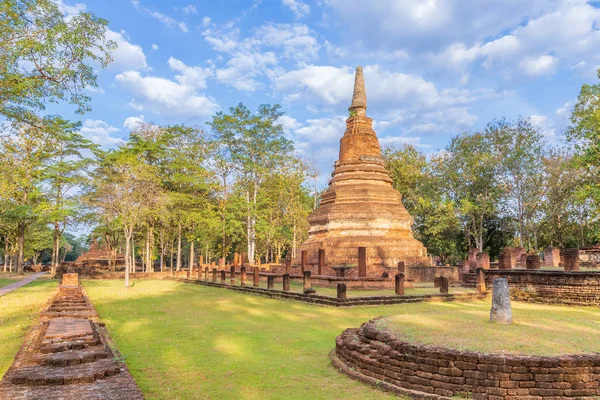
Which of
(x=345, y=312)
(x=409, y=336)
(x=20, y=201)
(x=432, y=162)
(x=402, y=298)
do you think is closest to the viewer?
(x=409, y=336)

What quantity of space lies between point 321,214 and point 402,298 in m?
11.3

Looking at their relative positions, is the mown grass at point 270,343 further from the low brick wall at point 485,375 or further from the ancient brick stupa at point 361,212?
the ancient brick stupa at point 361,212

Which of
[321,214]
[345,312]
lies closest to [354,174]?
[321,214]

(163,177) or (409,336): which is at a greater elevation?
(163,177)

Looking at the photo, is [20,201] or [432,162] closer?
[20,201]

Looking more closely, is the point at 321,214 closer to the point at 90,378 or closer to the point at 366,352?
the point at 366,352

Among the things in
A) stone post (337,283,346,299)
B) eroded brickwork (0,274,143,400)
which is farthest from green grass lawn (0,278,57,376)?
stone post (337,283,346,299)

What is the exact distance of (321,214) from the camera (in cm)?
2570

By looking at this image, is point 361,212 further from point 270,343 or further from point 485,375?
point 485,375

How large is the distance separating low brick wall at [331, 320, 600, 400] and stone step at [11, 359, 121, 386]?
10.6 ft

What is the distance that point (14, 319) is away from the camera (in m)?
10.9

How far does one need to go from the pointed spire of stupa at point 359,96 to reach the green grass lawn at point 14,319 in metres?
19.4

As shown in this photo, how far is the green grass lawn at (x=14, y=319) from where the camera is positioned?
716cm

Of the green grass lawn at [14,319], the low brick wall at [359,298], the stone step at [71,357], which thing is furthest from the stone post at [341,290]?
the stone step at [71,357]
